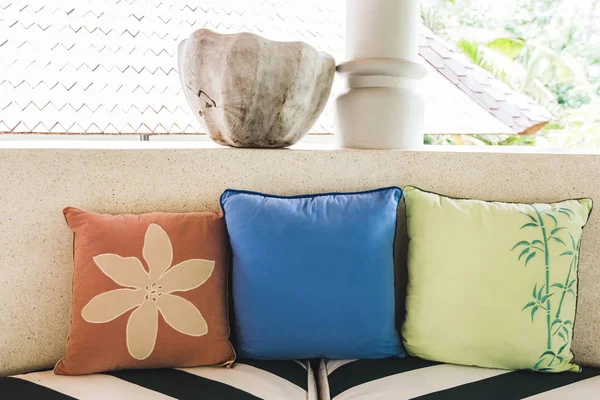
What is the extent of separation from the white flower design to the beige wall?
20cm

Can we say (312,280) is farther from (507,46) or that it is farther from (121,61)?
(507,46)

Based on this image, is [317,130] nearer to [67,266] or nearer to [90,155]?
[90,155]

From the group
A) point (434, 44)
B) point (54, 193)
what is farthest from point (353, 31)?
point (54, 193)

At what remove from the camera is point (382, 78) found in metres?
1.29

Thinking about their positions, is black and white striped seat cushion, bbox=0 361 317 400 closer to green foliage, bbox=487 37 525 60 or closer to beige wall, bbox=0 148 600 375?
beige wall, bbox=0 148 600 375

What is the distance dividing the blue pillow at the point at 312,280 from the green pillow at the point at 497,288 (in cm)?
10

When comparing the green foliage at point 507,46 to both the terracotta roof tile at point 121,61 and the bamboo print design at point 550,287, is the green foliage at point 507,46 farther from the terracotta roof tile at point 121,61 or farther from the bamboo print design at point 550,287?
the bamboo print design at point 550,287

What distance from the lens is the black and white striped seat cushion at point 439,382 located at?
0.88 meters

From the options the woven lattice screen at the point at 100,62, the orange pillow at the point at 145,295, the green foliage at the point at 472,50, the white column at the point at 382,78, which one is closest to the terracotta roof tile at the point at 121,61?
the woven lattice screen at the point at 100,62

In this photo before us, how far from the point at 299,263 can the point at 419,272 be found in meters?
0.30

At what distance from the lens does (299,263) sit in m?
0.98

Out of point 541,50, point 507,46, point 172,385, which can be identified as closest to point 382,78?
point 172,385

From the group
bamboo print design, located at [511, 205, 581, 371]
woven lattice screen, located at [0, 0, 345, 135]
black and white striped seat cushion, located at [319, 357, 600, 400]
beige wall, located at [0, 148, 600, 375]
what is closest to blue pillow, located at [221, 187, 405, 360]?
black and white striped seat cushion, located at [319, 357, 600, 400]

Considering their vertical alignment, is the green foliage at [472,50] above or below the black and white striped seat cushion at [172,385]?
→ above
